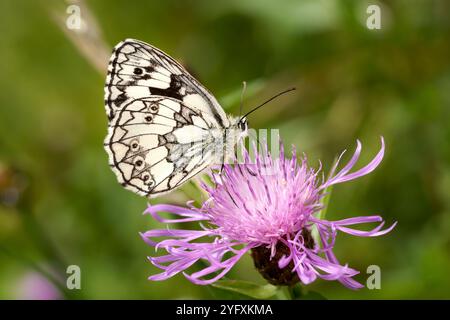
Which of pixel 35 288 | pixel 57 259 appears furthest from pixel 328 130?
pixel 35 288

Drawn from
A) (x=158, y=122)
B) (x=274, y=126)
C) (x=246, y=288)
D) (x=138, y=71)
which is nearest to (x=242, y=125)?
Result: (x=158, y=122)

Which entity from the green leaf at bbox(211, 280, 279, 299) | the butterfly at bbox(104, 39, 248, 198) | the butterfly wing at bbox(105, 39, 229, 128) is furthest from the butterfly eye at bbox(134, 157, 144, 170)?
the green leaf at bbox(211, 280, 279, 299)

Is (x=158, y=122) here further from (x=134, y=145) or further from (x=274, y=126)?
(x=274, y=126)

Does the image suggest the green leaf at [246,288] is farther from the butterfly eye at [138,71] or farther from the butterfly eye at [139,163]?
the butterfly eye at [138,71]

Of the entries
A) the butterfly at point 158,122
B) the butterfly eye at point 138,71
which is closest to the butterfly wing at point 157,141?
the butterfly at point 158,122

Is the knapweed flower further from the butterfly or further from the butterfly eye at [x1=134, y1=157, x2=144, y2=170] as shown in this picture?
the butterfly eye at [x1=134, y1=157, x2=144, y2=170]

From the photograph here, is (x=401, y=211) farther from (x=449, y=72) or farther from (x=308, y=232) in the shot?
(x=308, y=232)
